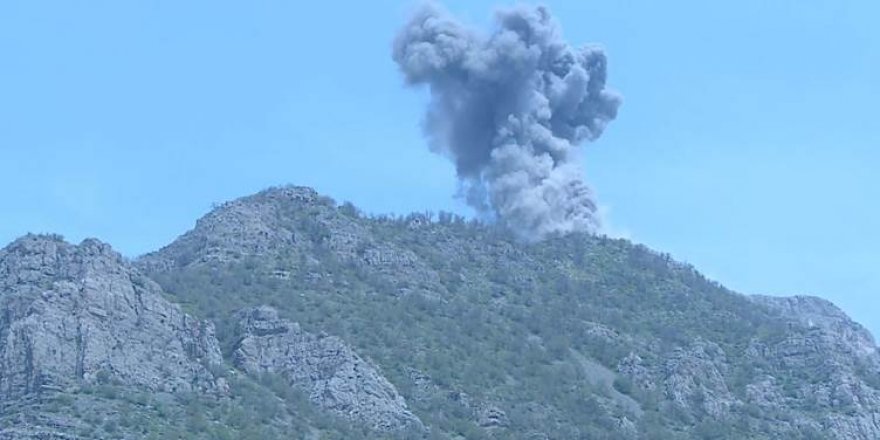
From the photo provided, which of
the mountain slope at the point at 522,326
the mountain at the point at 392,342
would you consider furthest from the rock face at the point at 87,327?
the mountain slope at the point at 522,326

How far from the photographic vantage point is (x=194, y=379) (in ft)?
468

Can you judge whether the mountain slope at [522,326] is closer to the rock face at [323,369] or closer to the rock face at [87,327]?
the rock face at [323,369]

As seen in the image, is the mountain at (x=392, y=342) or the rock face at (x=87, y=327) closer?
the rock face at (x=87, y=327)

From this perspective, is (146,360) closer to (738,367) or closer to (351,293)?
(351,293)

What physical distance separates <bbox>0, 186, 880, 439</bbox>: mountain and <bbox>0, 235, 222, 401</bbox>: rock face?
0.46ft

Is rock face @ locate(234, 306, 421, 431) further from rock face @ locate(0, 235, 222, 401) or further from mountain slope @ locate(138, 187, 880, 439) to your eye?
rock face @ locate(0, 235, 222, 401)

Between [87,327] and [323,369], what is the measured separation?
16.0m

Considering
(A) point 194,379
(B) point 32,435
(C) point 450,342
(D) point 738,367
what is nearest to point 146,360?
(A) point 194,379

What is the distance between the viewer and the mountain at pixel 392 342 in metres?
139

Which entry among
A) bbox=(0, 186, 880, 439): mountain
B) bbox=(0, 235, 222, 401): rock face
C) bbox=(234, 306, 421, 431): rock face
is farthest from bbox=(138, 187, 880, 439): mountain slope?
bbox=(0, 235, 222, 401): rock face

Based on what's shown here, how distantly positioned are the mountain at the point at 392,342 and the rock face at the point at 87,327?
140 mm

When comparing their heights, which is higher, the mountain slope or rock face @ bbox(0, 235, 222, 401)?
the mountain slope

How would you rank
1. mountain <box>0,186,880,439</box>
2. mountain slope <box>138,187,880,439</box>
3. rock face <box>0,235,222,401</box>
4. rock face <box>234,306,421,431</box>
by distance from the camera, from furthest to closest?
mountain slope <box>138,187,880,439</box>
rock face <box>234,306,421,431</box>
mountain <box>0,186,880,439</box>
rock face <box>0,235,222,401</box>

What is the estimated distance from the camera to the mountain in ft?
456
